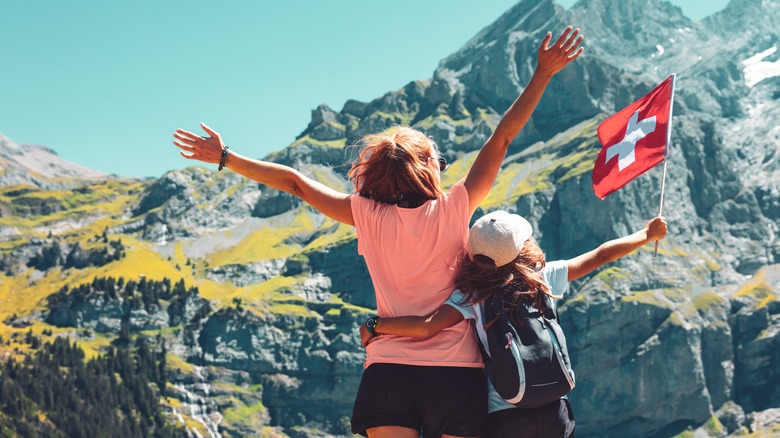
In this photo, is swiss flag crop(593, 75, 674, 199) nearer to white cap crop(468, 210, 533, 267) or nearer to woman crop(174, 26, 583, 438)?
woman crop(174, 26, 583, 438)

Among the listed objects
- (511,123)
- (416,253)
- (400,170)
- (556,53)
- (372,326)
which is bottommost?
(372,326)

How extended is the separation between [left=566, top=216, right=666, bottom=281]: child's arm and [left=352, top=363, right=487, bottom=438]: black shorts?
1866 mm

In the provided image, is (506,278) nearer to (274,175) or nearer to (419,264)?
(419,264)

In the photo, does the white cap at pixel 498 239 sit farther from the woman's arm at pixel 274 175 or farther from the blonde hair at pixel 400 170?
the woman's arm at pixel 274 175

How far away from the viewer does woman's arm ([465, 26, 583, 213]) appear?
892cm

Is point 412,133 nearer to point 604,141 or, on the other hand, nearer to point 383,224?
point 383,224

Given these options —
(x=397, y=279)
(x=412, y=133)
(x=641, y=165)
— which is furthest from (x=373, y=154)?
(x=641, y=165)

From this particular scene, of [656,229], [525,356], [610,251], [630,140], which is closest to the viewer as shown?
[525,356]

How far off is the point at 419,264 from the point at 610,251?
2547 mm

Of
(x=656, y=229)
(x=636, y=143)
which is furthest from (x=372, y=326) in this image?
(x=636, y=143)

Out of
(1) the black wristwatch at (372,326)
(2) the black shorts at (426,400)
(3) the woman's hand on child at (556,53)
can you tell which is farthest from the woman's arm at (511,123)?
(2) the black shorts at (426,400)

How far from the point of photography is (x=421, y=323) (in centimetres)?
848

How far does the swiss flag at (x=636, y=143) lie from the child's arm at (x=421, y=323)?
4966 mm

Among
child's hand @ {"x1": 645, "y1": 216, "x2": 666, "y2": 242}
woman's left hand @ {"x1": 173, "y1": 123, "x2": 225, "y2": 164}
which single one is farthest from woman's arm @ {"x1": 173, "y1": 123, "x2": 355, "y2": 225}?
child's hand @ {"x1": 645, "y1": 216, "x2": 666, "y2": 242}
